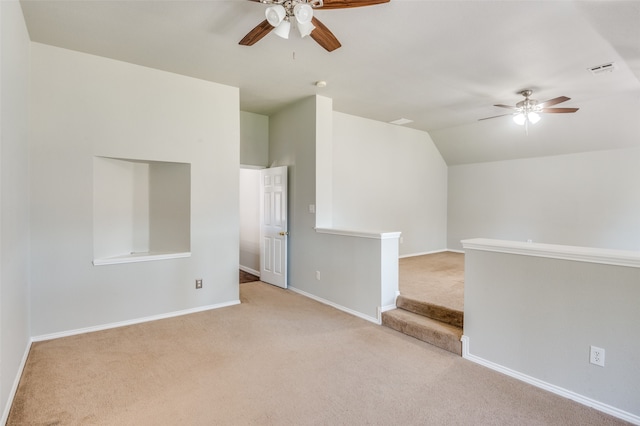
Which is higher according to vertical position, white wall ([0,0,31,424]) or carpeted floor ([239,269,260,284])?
white wall ([0,0,31,424])

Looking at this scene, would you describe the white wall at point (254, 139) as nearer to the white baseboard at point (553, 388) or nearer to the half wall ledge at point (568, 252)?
the half wall ledge at point (568, 252)

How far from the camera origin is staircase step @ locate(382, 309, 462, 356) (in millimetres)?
2990

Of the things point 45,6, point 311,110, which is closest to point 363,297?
point 311,110

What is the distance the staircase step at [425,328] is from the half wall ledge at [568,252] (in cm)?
88

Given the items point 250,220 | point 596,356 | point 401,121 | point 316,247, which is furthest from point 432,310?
point 250,220

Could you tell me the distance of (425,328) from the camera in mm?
3213

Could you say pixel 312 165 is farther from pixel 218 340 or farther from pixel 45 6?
pixel 45 6

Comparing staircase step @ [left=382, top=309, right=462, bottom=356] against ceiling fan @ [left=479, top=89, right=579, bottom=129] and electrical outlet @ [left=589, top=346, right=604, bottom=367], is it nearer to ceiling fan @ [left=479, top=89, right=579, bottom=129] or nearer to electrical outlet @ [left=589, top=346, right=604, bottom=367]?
electrical outlet @ [left=589, top=346, right=604, bottom=367]

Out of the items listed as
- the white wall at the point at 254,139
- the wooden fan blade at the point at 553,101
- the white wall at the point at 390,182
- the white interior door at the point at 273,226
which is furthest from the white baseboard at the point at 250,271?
the wooden fan blade at the point at 553,101

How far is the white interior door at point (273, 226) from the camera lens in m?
5.07

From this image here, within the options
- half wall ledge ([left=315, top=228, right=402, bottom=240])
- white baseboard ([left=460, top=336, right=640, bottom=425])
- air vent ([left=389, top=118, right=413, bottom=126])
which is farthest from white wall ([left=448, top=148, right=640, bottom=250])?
white baseboard ([left=460, top=336, right=640, bottom=425])

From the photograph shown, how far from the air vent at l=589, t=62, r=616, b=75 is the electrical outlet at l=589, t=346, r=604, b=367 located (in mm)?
2978

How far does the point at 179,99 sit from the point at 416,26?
275 centimetres

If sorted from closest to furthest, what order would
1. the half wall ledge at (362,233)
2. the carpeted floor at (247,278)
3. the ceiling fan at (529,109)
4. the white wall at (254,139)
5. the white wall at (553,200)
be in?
the half wall ledge at (362,233)
the ceiling fan at (529,109)
the white wall at (553,200)
the white wall at (254,139)
the carpeted floor at (247,278)
